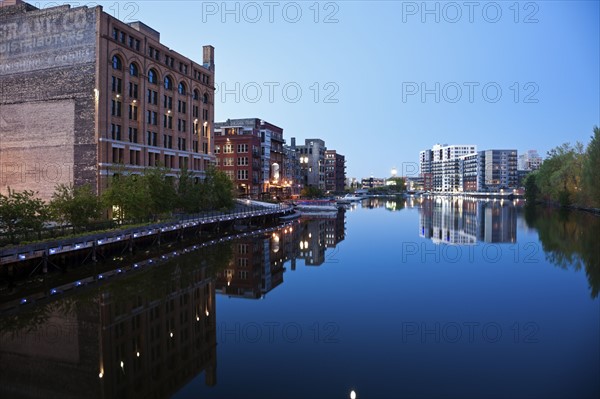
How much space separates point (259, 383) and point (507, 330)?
13084mm

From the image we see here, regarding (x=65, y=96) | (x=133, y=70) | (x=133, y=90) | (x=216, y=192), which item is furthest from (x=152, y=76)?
(x=216, y=192)

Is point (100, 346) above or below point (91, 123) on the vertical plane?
below

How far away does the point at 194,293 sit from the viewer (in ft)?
96.8

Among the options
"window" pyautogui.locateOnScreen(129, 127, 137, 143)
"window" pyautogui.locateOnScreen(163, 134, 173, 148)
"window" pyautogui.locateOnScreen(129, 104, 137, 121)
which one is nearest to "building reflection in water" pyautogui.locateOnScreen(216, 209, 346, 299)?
"window" pyautogui.locateOnScreen(129, 127, 137, 143)

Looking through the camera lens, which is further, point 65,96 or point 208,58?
point 208,58

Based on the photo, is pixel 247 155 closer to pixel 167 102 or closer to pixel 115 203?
pixel 167 102

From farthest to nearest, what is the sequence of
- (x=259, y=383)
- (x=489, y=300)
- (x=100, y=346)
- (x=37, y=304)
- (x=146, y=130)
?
1. (x=146, y=130)
2. (x=489, y=300)
3. (x=37, y=304)
4. (x=100, y=346)
5. (x=259, y=383)

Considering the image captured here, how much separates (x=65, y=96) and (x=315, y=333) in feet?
169

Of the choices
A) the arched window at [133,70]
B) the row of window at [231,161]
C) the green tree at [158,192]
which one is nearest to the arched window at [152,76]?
the arched window at [133,70]

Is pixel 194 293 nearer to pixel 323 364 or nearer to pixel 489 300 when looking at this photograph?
pixel 323 364

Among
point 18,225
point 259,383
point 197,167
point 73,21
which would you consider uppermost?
point 73,21

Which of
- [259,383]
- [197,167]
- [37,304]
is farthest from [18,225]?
[197,167]

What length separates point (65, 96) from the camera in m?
58.2

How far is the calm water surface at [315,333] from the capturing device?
16.4m
